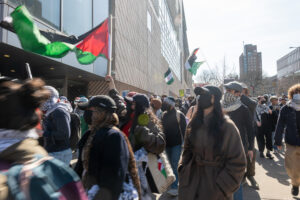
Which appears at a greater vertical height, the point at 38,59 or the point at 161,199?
the point at 38,59

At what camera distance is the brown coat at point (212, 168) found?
8.02 ft

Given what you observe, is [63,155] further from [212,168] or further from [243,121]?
[243,121]

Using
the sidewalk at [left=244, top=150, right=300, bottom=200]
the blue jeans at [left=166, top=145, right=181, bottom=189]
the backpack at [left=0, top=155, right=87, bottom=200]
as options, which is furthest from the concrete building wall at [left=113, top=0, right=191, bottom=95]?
the backpack at [left=0, top=155, right=87, bottom=200]

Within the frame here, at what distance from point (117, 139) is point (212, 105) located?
1146mm

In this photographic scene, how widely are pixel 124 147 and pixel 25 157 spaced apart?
48.2 inches

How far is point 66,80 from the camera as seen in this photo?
624 inches

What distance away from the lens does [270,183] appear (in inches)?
227

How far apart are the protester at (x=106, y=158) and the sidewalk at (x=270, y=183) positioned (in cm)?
294

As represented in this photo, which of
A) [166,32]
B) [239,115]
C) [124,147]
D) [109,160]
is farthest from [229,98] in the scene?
[166,32]

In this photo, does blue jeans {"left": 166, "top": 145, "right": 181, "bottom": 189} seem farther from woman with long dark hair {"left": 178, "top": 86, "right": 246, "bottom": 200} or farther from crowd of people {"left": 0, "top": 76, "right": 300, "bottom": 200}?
woman with long dark hair {"left": 178, "top": 86, "right": 246, "bottom": 200}

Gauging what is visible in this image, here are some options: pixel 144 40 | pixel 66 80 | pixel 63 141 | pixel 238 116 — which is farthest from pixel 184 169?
pixel 144 40

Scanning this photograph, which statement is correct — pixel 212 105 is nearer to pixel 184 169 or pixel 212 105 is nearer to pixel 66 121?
pixel 184 169

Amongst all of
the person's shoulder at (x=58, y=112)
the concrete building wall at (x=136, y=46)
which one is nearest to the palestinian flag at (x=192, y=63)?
the concrete building wall at (x=136, y=46)

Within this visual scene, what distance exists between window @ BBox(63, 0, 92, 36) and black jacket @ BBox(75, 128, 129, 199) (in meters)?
11.4
